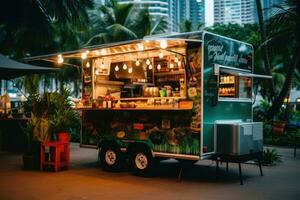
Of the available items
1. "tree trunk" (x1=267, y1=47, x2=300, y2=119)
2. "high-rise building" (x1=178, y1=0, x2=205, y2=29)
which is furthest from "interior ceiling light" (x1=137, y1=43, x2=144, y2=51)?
"high-rise building" (x1=178, y1=0, x2=205, y2=29)

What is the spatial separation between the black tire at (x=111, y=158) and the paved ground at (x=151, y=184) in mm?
209

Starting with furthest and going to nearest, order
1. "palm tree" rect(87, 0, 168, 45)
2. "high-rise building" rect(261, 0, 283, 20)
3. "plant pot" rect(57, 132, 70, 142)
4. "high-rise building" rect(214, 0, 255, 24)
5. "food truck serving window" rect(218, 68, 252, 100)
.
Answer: "high-rise building" rect(214, 0, 255, 24) < "palm tree" rect(87, 0, 168, 45) < "high-rise building" rect(261, 0, 283, 20) < "plant pot" rect(57, 132, 70, 142) < "food truck serving window" rect(218, 68, 252, 100)

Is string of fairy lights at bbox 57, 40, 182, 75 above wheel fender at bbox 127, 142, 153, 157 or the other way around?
above

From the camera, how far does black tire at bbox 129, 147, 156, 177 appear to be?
10.1 m

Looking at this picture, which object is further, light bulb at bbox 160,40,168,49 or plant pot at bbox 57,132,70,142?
plant pot at bbox 57,132,70,142

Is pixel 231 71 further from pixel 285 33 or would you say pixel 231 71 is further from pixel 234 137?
pixel 285 33

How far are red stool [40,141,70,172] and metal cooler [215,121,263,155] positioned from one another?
4.00 meters

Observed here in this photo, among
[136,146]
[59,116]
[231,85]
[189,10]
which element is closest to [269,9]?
[231,85]

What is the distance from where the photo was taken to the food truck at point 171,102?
941 centimetres

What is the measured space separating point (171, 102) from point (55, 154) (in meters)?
3.30

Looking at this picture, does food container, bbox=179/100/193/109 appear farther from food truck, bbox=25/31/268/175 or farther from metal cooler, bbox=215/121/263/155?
metal cooler, bbox=215/121/263/155

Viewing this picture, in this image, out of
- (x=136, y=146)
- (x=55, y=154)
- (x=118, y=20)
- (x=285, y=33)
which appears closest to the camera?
(x=136, y=146)

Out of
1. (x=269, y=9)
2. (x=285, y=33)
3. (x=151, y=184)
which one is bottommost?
(x=151, y=184)

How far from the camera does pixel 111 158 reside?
10.9m
